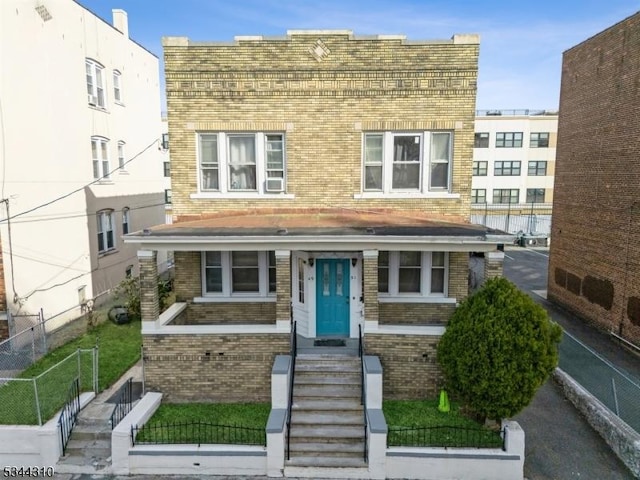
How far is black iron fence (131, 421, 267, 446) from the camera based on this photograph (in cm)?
803

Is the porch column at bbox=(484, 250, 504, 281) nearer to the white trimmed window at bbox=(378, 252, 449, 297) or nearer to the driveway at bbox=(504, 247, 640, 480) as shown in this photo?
the white trimmed window at bbox=(378, 252, 449, 297)

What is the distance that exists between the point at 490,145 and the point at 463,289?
126 ft

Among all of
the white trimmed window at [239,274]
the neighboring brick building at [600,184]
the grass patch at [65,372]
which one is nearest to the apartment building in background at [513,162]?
the neighboring brick building at [600,184]

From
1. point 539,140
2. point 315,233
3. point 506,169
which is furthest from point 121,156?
point 539,140

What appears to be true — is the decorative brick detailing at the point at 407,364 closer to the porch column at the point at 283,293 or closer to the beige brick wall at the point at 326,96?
the porch column at the point at 283,293

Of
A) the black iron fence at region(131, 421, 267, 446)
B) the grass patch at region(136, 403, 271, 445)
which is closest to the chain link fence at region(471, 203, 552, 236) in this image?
Result: the grass patch at region(136, 403, 271, 445)

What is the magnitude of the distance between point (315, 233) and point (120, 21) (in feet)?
56.9

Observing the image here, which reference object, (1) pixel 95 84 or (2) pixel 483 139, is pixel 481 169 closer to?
(2) pixel 483 139

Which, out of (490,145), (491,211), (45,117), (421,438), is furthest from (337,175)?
(490,145)

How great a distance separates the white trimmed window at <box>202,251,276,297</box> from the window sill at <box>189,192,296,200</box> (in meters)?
1.56

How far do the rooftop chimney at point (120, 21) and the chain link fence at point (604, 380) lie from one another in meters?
21.6

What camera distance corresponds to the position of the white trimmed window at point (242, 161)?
11.8m

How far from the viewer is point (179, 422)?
28.5ft

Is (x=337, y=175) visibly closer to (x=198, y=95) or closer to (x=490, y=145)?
(x=198, y=95)
